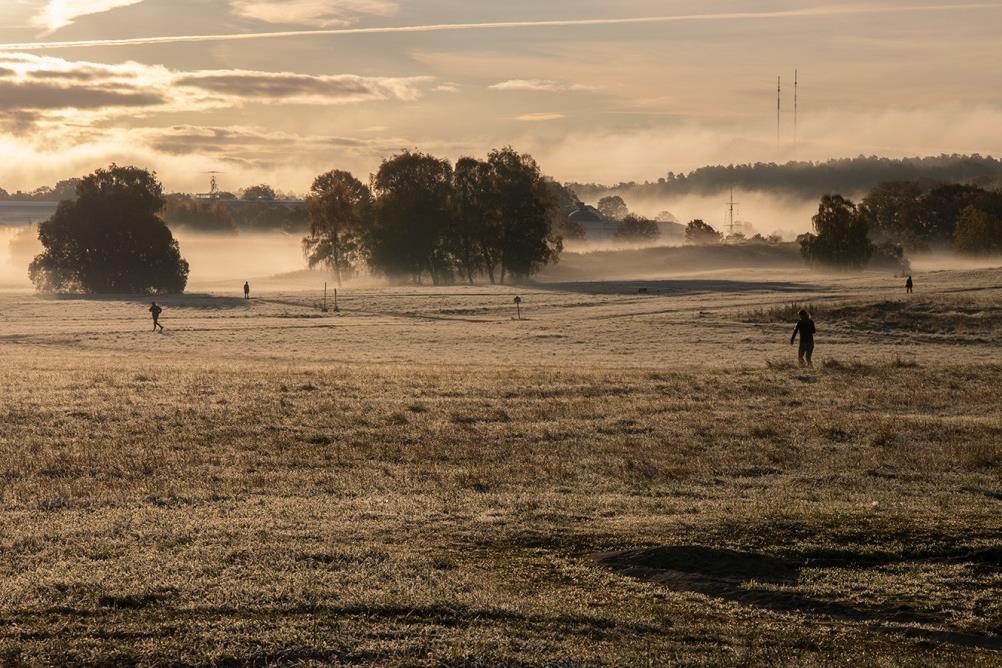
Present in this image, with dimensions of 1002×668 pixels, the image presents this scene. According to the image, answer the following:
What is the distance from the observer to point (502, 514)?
1521cm

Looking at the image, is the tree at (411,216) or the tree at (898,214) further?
the tree at (898,214)

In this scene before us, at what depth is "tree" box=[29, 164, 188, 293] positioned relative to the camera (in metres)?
111

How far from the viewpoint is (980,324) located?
189ft

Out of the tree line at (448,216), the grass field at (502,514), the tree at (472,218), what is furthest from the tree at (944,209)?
the grass field at (502,514)

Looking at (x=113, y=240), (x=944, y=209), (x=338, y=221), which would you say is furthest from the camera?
(x=944, y=209)

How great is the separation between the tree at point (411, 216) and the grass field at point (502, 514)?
84439mm

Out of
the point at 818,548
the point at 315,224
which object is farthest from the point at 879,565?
the point at 315,224

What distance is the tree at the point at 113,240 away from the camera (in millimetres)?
110938

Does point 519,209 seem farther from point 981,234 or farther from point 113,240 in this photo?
point 981,234

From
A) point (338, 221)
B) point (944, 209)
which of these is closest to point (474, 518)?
point (338, 221)

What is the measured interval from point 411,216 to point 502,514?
109 meters

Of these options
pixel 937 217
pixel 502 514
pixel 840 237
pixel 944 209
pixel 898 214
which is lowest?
pixel 502 514

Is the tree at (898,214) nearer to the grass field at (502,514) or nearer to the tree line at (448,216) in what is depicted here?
the tree line at (448,216)

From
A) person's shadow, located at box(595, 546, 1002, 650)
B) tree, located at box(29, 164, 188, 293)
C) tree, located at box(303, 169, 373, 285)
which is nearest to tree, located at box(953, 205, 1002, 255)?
tree, located at box(303, 169, 373, 285)
